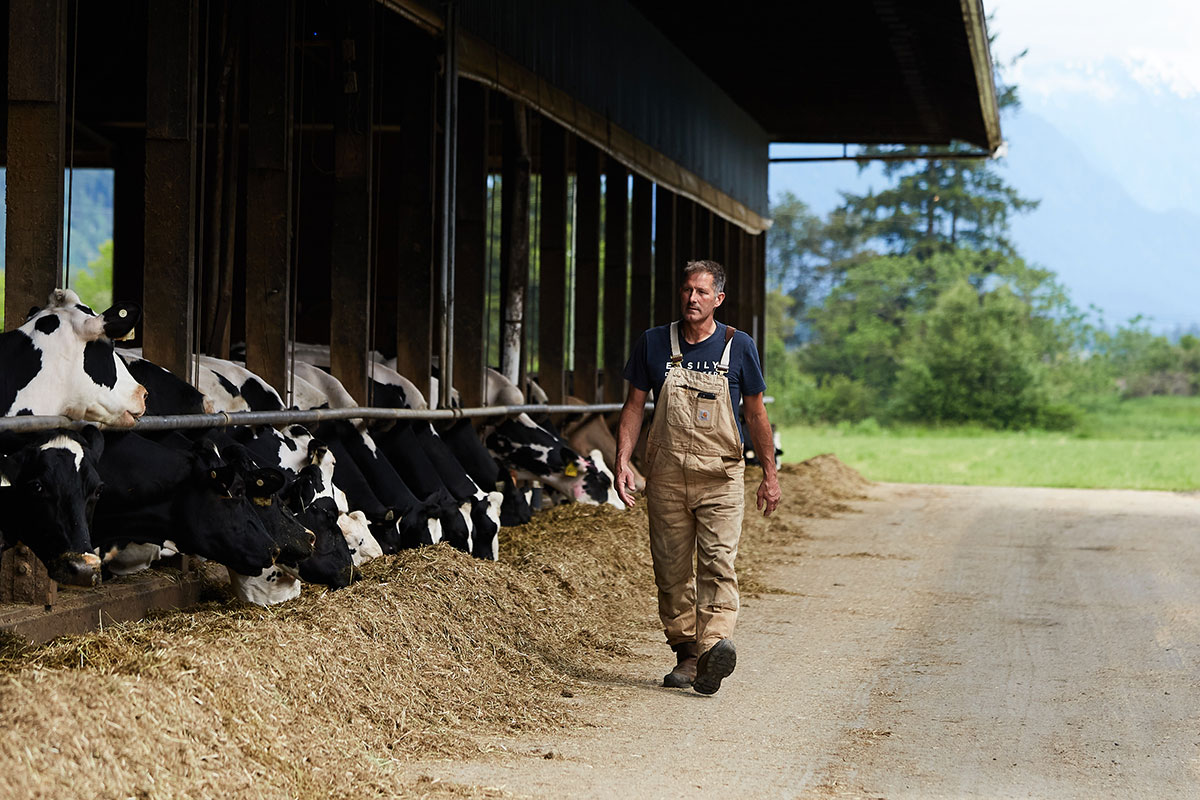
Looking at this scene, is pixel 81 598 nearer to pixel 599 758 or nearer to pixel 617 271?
pixel 599 758

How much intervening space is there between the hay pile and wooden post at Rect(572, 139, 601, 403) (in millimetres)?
5734

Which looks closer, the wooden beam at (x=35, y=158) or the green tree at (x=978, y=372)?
the wooden beam at (x=35, y=158)

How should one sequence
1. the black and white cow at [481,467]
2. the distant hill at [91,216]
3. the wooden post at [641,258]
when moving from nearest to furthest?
1. the black and white cow at [481,467]
2. the wooden post at [641,258]
3. the distant hill at [91,216]

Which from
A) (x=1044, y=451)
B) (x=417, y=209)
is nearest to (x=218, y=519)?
(x=417, y=209)

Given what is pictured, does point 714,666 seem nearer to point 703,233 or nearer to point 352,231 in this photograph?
point 352,231

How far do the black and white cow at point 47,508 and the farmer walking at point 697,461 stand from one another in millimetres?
2193

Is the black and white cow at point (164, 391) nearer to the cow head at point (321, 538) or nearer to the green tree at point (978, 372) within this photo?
the cow head at point (321, 538)

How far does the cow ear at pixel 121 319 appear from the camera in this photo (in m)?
5.12

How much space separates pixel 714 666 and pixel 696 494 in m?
0.72

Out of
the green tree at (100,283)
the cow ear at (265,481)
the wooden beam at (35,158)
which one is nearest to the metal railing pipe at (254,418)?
the cow ear at (265,481)

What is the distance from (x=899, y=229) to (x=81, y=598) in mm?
62081

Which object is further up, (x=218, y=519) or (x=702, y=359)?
(x=702, y=359)

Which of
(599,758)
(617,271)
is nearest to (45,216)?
(599,758)

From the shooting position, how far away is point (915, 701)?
19.2 ft
